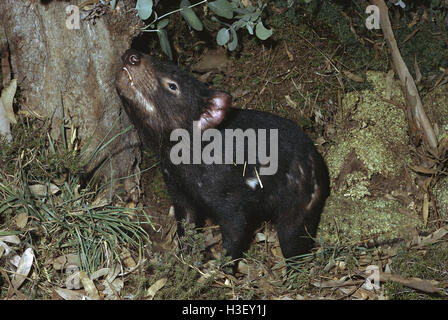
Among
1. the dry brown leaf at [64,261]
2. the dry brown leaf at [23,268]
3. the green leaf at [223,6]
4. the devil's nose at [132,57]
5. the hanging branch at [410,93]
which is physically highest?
the green leaf at [223,6]

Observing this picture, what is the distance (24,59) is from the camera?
3576 mm

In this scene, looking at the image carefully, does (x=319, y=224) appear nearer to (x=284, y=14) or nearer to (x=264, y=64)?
(x=264, y=64)

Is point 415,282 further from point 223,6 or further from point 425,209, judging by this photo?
point 223,6

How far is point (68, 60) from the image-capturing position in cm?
358

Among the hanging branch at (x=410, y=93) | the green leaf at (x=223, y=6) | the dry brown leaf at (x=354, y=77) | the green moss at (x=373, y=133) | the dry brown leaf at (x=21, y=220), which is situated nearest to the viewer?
the dry brown leaf at (x=21, y=220)

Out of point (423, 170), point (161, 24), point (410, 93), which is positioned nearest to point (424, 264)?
point (423, 170)


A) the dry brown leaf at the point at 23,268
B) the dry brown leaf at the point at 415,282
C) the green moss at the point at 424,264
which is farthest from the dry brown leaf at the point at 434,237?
the dry brown leaf at the point at 23,268

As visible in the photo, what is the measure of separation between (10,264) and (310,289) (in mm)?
1879

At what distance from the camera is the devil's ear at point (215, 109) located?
11.6ft

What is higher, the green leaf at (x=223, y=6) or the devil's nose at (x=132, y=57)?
the green leaf at (x=223, y=6)

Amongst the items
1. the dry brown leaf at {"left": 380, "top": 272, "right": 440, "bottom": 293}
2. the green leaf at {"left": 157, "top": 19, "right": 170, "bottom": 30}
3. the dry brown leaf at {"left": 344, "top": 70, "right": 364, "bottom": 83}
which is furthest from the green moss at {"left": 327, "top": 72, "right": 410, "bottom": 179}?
the green leaf at {"left": 157, "top": 19, "right": 170, "bottom": 30}

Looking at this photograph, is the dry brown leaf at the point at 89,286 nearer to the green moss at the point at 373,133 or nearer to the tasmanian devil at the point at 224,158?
the tasmanian devil at the point at 224,158

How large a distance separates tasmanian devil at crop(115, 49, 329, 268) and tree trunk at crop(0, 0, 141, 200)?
29 centimetres

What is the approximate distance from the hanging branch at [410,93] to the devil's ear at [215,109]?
1644 mm
